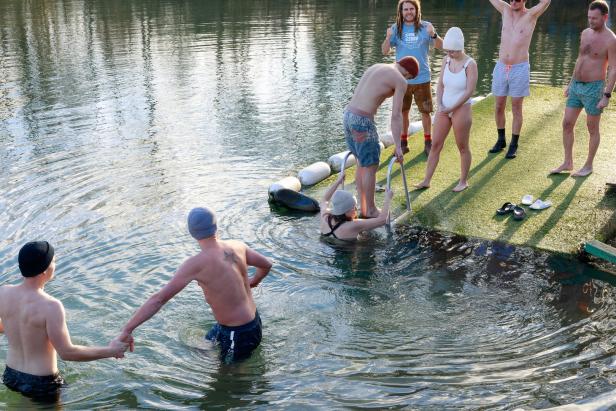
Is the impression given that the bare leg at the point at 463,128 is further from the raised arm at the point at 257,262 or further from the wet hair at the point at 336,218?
the raised arm at the point at 257,262

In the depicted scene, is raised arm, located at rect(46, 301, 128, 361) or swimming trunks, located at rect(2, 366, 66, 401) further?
swimming trunks, located at rect(2, 366, 66, 401)

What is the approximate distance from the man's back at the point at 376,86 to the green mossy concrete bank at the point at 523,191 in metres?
1.39

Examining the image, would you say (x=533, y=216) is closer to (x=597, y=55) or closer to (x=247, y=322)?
(x=597, y=55)

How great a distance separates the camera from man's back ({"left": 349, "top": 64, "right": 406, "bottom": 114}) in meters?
7.02

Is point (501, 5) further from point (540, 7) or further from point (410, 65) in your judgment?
point (410, 65)

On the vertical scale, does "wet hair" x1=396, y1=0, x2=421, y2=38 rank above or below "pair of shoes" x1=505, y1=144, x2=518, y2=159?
above

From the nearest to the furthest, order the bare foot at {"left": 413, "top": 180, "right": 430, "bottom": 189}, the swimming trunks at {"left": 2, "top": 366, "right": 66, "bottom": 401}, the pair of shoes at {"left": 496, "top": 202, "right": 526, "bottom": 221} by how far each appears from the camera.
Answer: the swimming trunks at {"left": 2, "top": 366, "right": 66, "bottom": 401} < the pair of shoes at {"left": 496, "top": 202, "right": 526, "bottom": 221} < the bare foot at {"left": 413, "top": 180, "right": 430, "bottom": 189}

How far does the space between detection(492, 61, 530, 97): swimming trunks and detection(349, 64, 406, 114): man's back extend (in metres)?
2.16

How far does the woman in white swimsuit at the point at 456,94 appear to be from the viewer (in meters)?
7.57

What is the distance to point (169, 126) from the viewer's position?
12.1 m

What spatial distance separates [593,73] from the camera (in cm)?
777

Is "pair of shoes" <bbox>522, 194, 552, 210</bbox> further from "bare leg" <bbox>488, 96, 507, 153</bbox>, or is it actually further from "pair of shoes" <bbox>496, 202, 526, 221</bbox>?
"bare leg" <bbox>488, 96, 507, 153</bbox>

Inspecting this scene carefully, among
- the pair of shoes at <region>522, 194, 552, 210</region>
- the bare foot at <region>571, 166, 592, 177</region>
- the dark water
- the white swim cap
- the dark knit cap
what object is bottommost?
the dark water

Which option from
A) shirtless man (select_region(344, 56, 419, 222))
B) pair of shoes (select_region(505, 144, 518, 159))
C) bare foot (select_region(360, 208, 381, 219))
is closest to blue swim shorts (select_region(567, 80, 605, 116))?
pair of shoes (select_region(505, 144, 518, 159))
